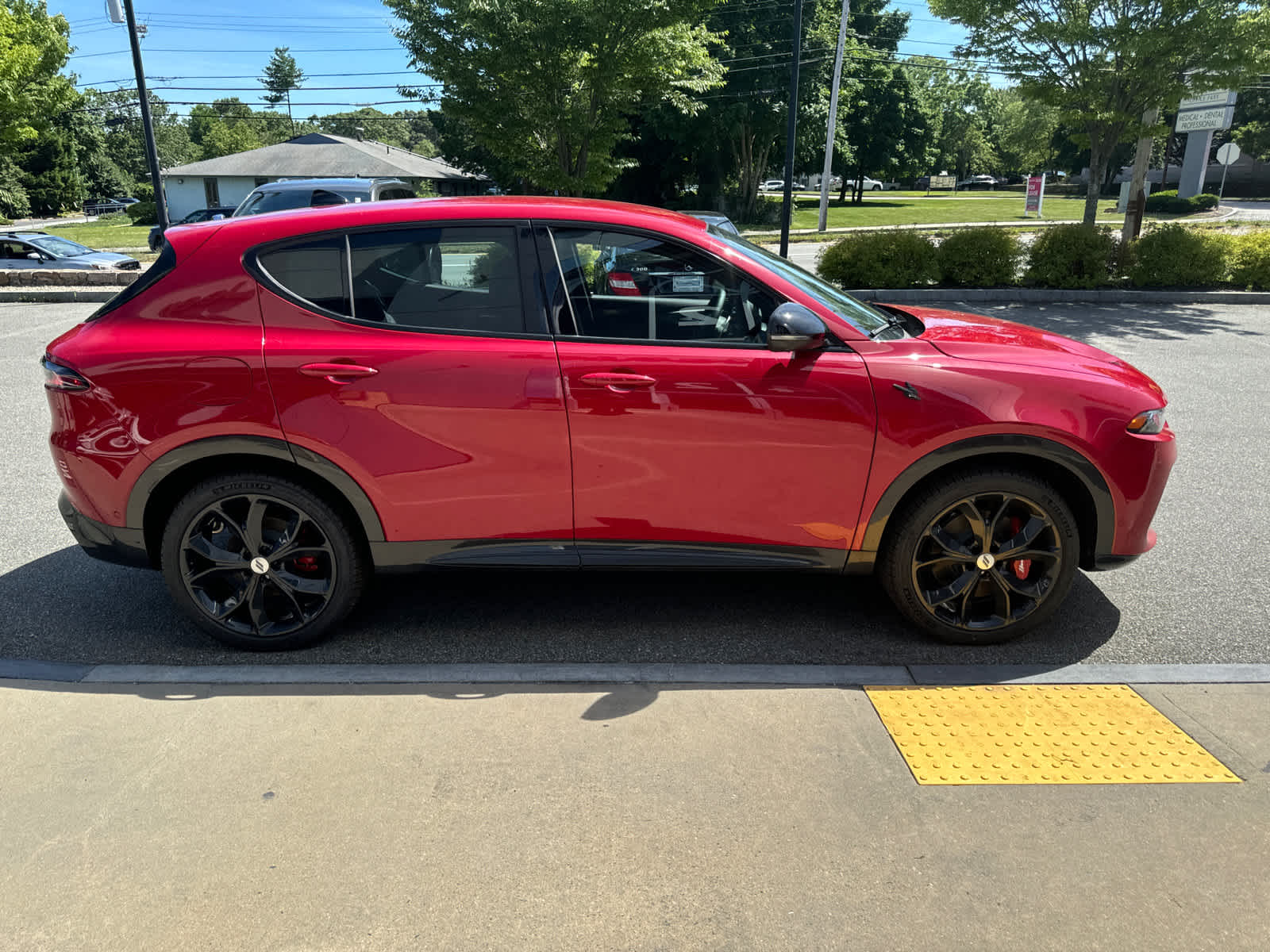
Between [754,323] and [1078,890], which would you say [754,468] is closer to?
[754,323]

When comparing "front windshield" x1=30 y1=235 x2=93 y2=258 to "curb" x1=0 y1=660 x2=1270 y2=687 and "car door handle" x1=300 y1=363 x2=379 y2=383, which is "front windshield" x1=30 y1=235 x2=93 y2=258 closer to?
"curb" x1=0 y1=660 x2=1270 y2=687

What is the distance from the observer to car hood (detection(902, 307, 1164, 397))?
3416mm

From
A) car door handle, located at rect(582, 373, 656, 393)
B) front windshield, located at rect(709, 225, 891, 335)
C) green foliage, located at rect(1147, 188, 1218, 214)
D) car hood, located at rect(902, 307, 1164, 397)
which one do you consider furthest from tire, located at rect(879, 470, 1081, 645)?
green foliage, located at rect(1147, 188, 1218, 214)

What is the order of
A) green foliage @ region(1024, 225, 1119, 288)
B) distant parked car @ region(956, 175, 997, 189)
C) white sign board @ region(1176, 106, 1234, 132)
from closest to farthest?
green foliage @ region(1024, 225, 1119, 288), white sign board @ region(1176, 106, 1234, 132), distant parked car @ region(956, 175, 997, 189)

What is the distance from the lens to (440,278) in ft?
11.2

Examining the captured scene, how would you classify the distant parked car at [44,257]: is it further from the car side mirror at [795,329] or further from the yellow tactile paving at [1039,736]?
the yellow tactile paving at [1039,736]

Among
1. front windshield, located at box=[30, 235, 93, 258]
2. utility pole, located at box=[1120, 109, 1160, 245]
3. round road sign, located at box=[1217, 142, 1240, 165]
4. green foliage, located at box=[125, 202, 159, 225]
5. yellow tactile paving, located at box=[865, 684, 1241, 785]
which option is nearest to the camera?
yellow tactile paving, located at box=[865, 684, 1241, 785]

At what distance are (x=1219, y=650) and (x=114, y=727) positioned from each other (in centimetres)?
422

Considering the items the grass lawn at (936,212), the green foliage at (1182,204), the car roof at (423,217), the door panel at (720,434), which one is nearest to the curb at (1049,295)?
the car roof at (423,217)

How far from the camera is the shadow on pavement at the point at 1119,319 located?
1092 centimetres

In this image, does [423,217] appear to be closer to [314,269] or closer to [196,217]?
[314,269]

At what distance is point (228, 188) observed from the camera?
54.1 metres

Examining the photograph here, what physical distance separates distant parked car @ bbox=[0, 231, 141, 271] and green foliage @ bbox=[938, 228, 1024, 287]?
15.4 m

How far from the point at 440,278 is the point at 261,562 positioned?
1.32 m
